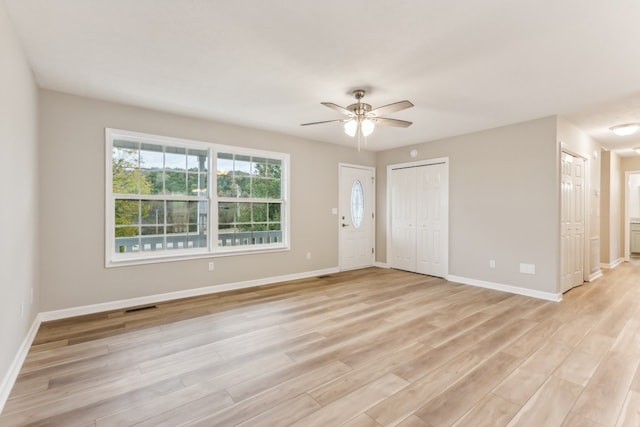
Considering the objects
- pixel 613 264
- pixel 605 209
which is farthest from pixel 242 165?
pixel 613 264

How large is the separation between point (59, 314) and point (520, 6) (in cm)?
510

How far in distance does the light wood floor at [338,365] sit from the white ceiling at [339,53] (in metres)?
2.54

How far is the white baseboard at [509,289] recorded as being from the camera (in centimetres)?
418

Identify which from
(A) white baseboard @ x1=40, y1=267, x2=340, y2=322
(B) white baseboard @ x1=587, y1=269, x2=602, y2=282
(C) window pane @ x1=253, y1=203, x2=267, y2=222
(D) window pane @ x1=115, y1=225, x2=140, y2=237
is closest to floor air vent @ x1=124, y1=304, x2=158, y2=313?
(A) white baseboard @ x1=40, y1=267, x2=340, y2=322

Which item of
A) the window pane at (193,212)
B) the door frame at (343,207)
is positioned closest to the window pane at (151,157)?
the window pane at (193,212)

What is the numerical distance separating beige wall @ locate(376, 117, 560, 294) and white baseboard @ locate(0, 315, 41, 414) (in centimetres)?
550

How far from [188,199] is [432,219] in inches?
165

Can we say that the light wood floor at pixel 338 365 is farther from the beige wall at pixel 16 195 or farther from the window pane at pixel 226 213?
the window pane at pixel 226 213

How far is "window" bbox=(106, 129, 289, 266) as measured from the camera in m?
3.91

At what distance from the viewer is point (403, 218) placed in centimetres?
626

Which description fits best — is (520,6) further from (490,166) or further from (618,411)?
(490,166)

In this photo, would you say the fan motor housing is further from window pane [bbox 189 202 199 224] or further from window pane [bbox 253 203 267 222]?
window pane [bbox 189 202 199 224]

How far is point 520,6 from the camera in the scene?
1974 millimetres

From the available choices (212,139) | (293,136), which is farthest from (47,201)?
(293,136)
